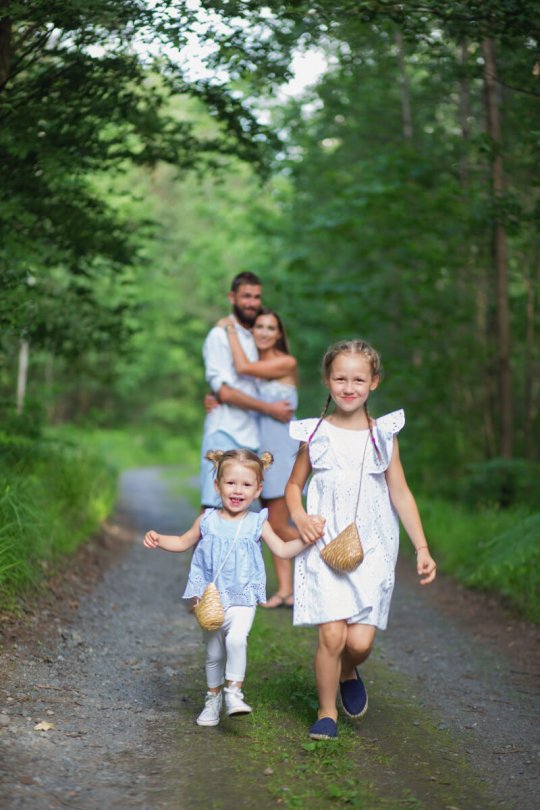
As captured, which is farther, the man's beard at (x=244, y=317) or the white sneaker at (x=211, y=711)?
the man's beard at (x=244, y=317)

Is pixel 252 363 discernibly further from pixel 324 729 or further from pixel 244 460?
pixel 324 729

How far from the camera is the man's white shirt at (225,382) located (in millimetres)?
7184

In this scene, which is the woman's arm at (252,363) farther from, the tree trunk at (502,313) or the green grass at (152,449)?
the green grass at (152,449)

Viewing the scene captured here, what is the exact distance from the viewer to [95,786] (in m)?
3.78

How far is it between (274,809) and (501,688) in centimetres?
267

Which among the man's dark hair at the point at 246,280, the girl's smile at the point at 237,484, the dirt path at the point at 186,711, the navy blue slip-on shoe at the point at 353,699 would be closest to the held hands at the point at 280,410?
the man's dark hair at the point at 246,280

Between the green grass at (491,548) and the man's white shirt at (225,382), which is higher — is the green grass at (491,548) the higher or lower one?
the lower one

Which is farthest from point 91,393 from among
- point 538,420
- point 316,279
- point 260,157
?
point 260,157

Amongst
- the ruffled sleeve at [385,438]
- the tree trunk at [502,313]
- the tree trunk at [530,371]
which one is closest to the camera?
the ruffled sleeve at [385,438]

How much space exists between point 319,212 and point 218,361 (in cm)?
780

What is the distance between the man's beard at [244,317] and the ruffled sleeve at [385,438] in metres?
2.77

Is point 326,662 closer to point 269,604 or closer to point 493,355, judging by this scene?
point 269,604

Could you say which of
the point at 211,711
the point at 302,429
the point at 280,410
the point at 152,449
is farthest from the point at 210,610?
the point at 152,449

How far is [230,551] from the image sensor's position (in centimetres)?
464
